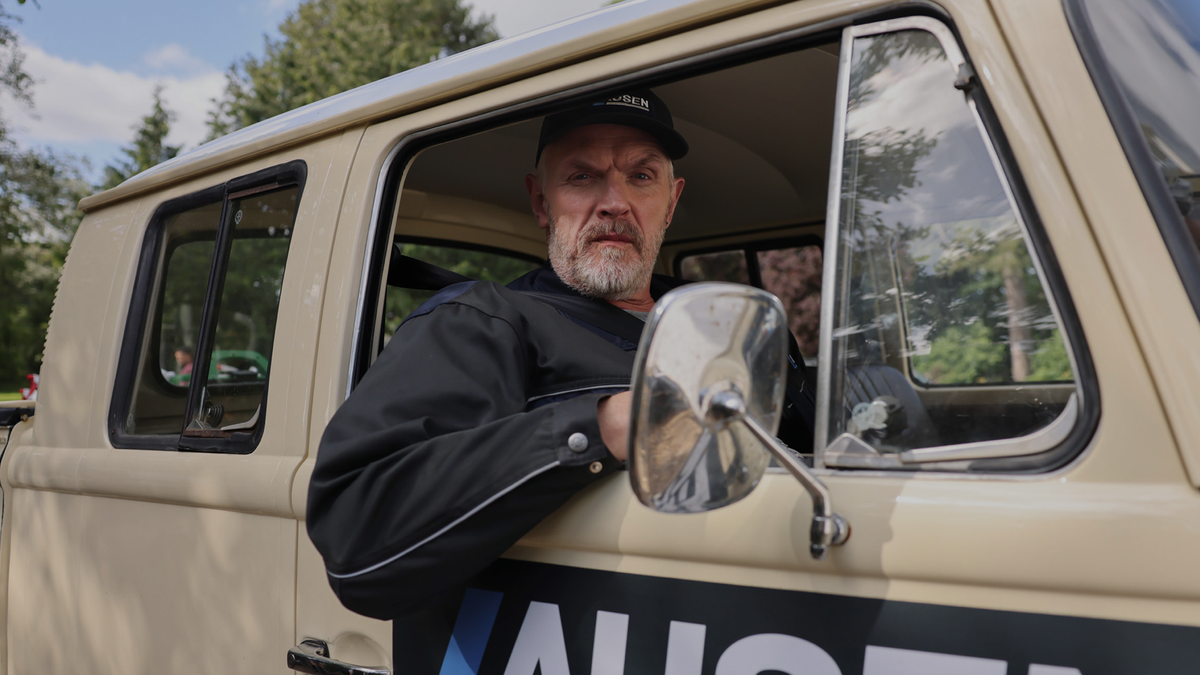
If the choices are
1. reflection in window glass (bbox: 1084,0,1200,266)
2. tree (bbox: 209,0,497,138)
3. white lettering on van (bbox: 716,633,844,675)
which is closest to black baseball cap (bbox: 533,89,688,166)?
reflection in window glass (bbox: 1084,0,1200,266)

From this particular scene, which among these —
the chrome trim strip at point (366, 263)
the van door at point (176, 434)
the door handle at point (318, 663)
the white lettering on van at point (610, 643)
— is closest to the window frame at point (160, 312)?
the van door at point (176, 434)

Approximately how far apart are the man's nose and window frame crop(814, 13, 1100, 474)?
35.2 inches

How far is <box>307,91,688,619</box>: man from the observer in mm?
1185

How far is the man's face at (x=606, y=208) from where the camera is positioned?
1.99 metres

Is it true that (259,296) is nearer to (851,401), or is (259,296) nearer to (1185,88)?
(851,401)

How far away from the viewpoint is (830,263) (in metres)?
1.15

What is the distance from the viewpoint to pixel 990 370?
1.07m

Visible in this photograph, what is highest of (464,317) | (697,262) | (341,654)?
(697,262)

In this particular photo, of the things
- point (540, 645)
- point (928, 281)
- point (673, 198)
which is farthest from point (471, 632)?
point (673, 198)

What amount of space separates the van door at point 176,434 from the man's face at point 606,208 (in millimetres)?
582

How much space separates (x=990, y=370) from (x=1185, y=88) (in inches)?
17.4

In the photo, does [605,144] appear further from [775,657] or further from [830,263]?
[775,657]

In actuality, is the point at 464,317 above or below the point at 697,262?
below

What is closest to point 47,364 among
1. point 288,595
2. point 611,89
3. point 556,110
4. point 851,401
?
point 288,595
